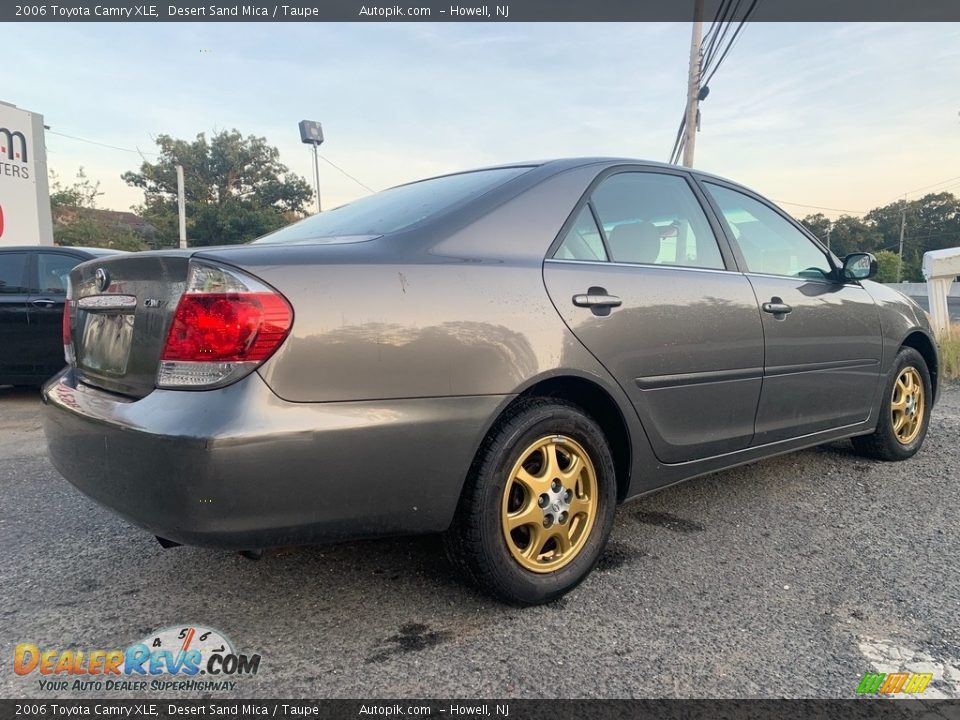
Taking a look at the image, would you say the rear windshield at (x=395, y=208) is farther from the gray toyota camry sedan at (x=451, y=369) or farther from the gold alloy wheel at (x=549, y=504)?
the gold alloy wheel at (x=549, y=504)

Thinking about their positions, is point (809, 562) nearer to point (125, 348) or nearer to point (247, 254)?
point (247, 254)

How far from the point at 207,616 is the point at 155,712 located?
0.45 meters

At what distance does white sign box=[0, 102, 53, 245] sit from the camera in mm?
12031

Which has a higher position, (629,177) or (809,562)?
(629,177)

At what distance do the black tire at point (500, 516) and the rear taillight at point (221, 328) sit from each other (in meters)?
0.75

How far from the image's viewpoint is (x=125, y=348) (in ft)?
6.34

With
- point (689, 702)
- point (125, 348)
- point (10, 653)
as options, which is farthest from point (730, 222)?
point (10, 653)

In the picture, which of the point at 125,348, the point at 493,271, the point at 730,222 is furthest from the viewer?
the point at 730,222

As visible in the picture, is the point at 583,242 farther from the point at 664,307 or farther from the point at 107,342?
the point at 107,342

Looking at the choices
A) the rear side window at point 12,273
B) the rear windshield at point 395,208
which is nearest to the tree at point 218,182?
the rear side window at point 12,273

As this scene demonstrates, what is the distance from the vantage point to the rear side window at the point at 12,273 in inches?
233

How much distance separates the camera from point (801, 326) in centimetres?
311

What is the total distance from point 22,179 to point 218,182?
99.3ft

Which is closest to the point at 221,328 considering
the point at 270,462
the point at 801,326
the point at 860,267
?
the point at 270,462
